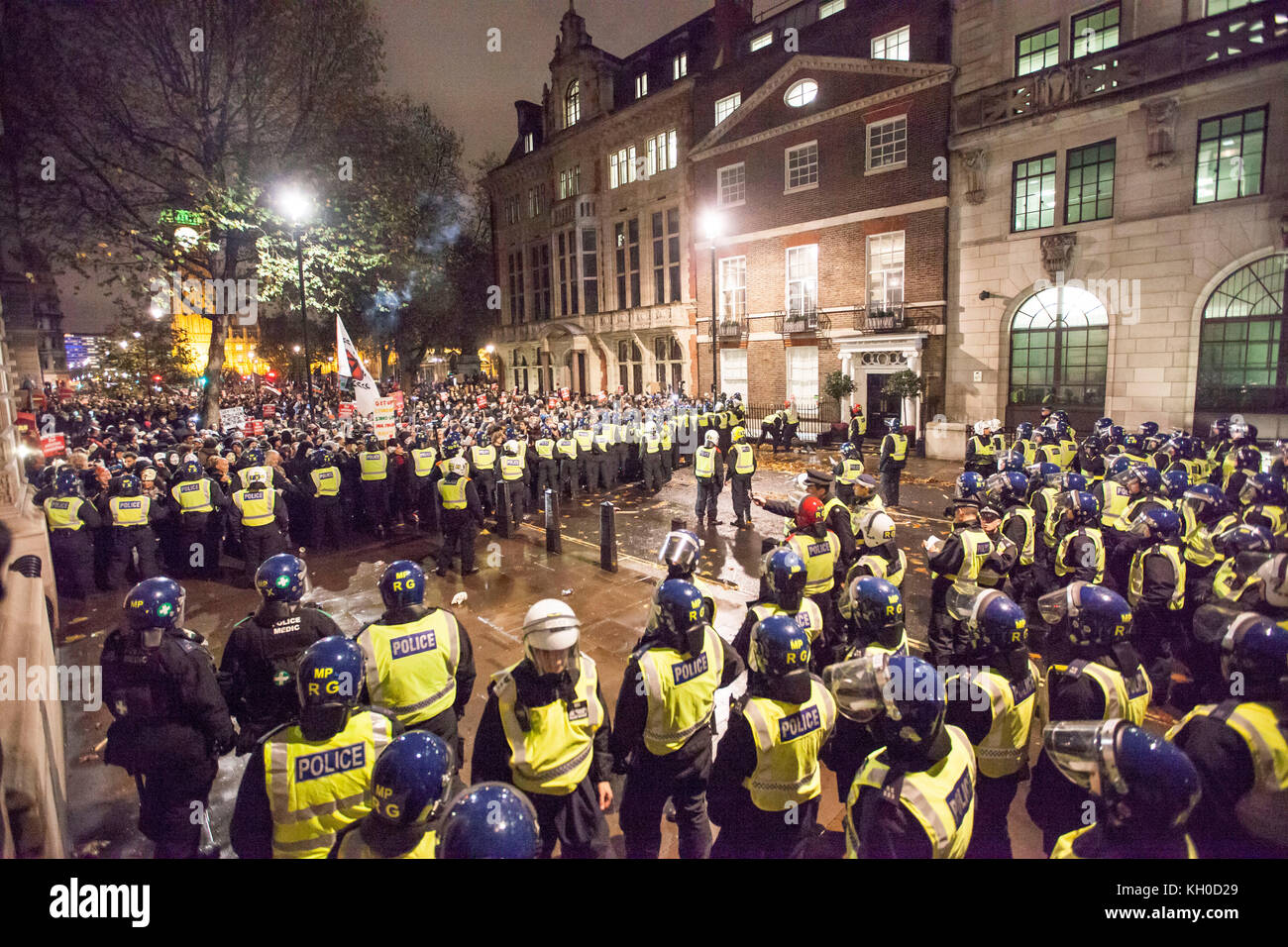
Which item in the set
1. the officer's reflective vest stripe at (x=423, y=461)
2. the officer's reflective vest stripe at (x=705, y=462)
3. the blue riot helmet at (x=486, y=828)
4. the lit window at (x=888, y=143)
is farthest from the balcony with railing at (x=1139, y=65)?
the blue riot helmet at (x=486, y=828)

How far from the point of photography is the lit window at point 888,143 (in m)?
20.5

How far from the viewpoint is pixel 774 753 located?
2.93 metres

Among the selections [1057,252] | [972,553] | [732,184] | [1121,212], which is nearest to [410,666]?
[972,553]

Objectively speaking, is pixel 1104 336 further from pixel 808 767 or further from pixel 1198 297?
pixel 808 767

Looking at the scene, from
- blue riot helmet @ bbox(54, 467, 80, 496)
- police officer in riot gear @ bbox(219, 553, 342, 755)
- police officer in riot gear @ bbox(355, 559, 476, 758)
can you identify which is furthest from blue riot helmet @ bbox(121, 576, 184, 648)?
blue riot helmet @ bbox(54, 467, 80, 496)

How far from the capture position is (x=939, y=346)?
795 inches

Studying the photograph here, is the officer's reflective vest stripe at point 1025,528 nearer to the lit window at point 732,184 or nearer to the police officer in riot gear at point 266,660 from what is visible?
the police officer in riot gear at point 266,660

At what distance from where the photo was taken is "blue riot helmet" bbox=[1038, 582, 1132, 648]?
319 centimetres

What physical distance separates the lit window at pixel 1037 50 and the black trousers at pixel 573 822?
21598 mm

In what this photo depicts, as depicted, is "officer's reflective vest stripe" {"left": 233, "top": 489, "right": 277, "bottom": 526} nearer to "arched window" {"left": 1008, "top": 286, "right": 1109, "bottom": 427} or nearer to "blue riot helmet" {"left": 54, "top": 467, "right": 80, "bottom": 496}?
Result: "blue riot helmet" {"left": 54, "top": 467, "right": 80, "bottom": 496}

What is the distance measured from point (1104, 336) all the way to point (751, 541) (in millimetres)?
13132

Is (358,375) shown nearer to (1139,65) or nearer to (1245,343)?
(1139,65)

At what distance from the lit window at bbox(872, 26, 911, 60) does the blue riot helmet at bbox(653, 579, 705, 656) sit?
23.2 m

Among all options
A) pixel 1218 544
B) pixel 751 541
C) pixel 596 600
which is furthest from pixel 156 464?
pixel 1218 544
